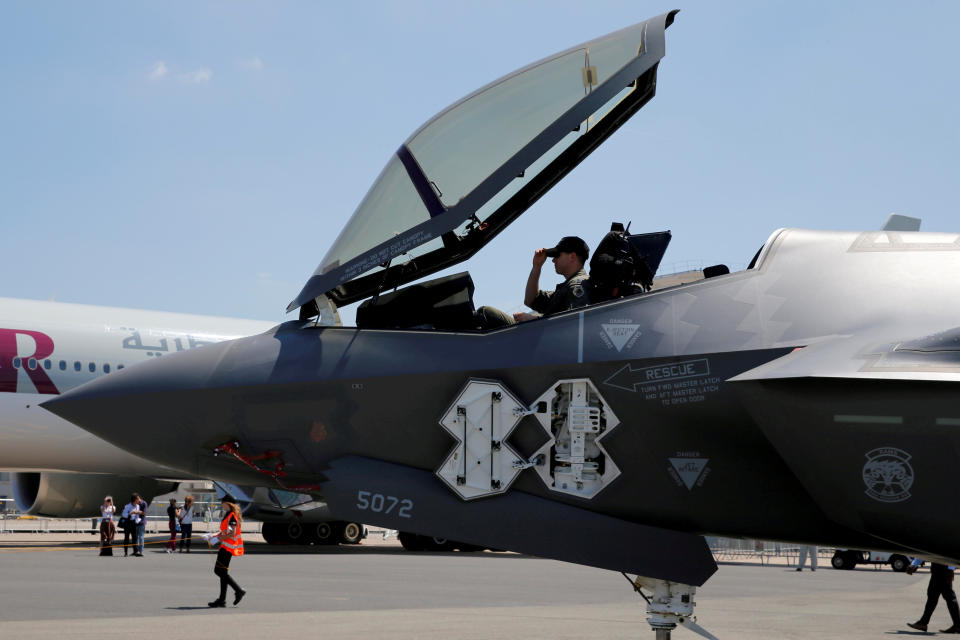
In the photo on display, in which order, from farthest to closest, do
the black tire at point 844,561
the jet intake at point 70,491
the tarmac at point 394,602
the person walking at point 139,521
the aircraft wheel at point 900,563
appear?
the black tire at point 844,561 → the aircraft wheel at point 900,563 → the person walking at point 139,521 → the jet intake at point 70,491 → the tarmac at point 394,602

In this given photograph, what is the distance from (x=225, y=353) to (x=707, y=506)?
2853mm

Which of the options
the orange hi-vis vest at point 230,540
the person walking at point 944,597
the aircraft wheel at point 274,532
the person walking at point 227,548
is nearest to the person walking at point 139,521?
the aircraft wheel at point 274,532

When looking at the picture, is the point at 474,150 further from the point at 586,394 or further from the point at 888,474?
the point at 888,474

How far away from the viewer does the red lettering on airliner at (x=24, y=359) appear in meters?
20.7

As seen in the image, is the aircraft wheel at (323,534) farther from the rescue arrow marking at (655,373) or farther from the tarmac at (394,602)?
the rescue arrow marking at (655,373)

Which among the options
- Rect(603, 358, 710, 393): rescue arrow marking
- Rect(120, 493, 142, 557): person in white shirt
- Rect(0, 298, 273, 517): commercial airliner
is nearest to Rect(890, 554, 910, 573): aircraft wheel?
Rect(0, 298, 273, 517): commercial airliner

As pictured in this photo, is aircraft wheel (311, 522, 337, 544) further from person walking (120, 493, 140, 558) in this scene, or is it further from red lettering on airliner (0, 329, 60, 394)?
red lettering on airliner (0, 329, 60, 394)

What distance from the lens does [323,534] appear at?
2941 centimetres

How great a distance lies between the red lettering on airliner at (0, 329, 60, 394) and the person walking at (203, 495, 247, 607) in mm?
8619

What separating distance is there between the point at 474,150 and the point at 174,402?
227 centimetres

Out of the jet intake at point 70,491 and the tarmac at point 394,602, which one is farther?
the jet intake at point 70,491

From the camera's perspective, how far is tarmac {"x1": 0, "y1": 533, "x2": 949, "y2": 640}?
11.1m

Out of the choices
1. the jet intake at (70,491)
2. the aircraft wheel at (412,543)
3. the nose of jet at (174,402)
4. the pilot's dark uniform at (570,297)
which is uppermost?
the pilot's dark uniform at (570,297)

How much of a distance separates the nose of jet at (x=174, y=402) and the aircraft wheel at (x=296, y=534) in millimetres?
23659
